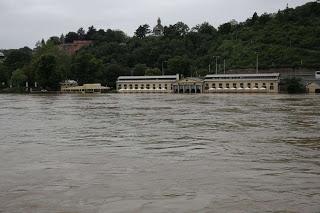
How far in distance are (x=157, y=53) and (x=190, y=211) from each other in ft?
445

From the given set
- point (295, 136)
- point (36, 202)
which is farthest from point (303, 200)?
point (295, 136)

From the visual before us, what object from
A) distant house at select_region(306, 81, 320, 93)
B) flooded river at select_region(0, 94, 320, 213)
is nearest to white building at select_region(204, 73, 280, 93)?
distant house at select_region(306, 81, 320, 93)

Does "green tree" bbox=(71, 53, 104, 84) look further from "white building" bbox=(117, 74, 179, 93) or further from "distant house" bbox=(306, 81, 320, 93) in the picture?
"distant house" bbox=(306, 81, 320, 93)

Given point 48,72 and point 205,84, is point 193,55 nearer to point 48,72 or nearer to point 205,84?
point 205,84

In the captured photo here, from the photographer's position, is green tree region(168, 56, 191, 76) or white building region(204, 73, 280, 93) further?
green tree region(168, 56, 191, 76)

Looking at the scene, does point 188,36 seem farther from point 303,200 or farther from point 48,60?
point 303,200

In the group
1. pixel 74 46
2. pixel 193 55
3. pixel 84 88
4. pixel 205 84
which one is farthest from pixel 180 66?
pixel 74 46

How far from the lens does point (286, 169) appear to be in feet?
36.9

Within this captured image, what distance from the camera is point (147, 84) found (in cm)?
11631

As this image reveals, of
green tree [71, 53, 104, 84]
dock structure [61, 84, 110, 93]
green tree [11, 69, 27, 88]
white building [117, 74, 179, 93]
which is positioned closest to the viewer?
dock structure [61, 84, 110, 93]

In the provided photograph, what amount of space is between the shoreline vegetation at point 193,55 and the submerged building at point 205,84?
470 centimetres

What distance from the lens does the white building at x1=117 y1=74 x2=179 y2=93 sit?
113 meters

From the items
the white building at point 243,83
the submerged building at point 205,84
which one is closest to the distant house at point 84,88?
the submerged building at point 205,84

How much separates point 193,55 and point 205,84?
34.5m
